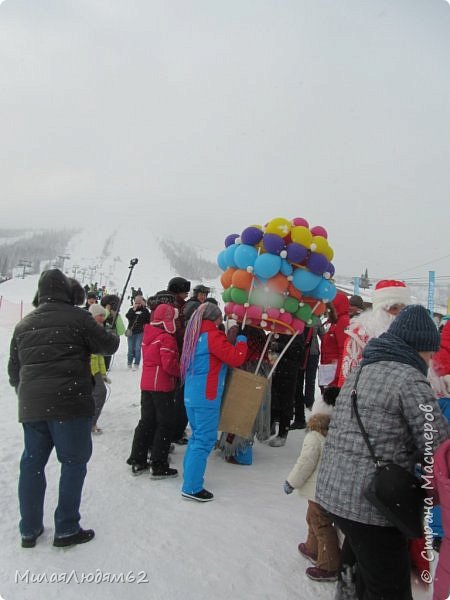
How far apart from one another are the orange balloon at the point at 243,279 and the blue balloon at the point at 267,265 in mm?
160

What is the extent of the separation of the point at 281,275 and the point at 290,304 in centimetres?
33

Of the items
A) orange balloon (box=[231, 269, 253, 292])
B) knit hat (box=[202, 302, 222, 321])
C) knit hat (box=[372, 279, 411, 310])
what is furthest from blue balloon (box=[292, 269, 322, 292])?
knit hat (box=[372, 279, 411, 310])

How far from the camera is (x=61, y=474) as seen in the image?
9.68 feet

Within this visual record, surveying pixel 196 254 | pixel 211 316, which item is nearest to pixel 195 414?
pixel 211 316

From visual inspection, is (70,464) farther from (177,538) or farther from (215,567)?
(215,567)

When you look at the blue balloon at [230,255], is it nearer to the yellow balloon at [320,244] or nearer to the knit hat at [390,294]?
the yellow balloon at [320,244]

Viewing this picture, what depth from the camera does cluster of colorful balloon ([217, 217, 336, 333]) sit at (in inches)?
164

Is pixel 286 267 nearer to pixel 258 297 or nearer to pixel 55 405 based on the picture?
pixel 258 297

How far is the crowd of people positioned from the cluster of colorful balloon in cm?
40

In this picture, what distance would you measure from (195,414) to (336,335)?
200 centimetres

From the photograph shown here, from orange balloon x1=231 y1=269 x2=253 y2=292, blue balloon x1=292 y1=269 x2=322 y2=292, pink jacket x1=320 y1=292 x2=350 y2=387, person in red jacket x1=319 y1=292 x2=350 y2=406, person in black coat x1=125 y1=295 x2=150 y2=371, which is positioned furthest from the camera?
person in black coat x1=125 y1=295 x2=150 y2=371

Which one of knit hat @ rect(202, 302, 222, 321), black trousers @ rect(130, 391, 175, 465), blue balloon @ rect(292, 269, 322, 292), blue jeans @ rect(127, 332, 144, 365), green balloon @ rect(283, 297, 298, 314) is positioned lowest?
blue jeans @ rect(127, 332, 144, 365)

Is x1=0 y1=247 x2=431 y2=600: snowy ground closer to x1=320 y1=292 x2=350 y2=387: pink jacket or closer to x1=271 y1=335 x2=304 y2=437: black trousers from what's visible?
x1=271 y1=335 x2=304 y2=437: black trousers

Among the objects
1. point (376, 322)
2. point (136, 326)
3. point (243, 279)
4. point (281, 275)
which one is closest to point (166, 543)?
point (376, 322)
